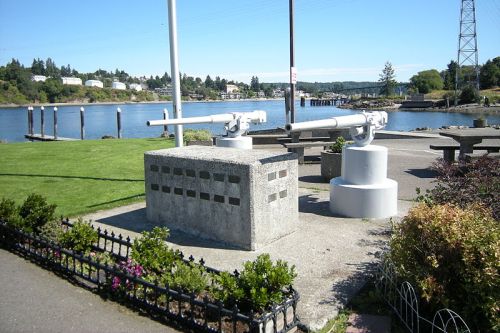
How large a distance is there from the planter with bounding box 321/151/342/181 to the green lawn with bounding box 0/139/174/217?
487 cm

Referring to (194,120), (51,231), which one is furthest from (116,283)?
(194,120)

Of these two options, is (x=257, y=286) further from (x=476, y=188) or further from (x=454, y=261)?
(x=476, y=188)

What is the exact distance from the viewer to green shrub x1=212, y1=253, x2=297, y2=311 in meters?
4.39

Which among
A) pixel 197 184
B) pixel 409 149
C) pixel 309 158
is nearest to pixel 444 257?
pixel 197 184

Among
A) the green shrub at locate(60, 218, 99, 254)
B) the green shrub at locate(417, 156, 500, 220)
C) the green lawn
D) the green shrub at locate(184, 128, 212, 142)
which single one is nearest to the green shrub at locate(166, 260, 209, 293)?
the green shrub at locate(60, 218, 99, 254)

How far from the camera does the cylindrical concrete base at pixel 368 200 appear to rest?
867 cm

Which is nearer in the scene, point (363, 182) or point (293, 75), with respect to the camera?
point (363, 182)

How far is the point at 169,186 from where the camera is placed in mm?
8195

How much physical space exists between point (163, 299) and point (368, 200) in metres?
4.85

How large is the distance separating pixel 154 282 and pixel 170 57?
6.84 meters

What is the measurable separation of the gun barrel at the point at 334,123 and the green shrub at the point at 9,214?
4275mm

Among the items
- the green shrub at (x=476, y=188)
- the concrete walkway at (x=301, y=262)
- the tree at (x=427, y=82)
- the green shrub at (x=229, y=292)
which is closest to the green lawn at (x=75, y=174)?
the concrete walkway at (x=301, y=262)

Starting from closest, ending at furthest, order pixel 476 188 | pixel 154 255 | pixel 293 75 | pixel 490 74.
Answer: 1. pixel 154 255
2. pixel 476 188
3. pixel 293 75
4. pixel 490 74

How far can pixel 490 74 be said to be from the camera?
122000 millimetres
